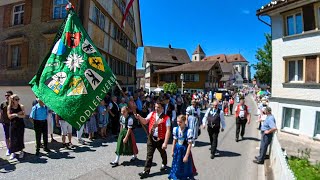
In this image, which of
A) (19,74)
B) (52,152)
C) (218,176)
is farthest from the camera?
(19,74)

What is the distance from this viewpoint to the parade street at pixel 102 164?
655 centimetres

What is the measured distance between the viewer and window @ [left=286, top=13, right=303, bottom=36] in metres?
14.3

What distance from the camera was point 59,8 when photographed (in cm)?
1429

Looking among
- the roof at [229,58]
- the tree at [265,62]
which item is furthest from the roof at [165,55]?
the roof at [229,58]

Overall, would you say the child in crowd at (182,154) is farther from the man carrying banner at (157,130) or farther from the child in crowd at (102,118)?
the child in crowd at (102,118)

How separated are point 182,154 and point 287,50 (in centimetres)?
1198

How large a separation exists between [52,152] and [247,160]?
644cm

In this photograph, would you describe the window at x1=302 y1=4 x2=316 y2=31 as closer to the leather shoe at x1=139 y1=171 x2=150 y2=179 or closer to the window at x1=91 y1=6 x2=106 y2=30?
the window at x1=91 y1=6 x2=106 y2=30

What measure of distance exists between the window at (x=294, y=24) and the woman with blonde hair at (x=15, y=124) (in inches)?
557

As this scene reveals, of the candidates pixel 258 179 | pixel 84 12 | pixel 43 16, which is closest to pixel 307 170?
pixel 258 179

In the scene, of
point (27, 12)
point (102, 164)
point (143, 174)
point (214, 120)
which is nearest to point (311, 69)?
point (214, 120)

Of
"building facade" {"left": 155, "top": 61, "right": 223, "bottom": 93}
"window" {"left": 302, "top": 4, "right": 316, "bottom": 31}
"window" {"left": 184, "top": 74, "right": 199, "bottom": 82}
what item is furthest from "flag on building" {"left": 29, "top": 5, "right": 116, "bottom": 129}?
"window" {"left": 184, "top": 74, "right": 199, "bottom": 82}

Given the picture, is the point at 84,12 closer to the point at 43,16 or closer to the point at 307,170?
the point at 43,16

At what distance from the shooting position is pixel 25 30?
49.0 ft
